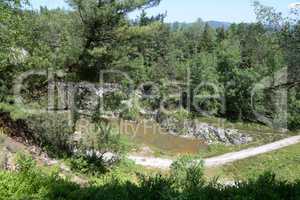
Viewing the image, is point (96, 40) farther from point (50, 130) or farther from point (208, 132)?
point (208, 132)

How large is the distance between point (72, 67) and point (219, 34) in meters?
77.0

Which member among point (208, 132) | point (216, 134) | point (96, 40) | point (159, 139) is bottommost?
point (159, 139)

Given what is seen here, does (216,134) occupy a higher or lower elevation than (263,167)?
higher

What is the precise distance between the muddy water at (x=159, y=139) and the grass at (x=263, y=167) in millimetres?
9290

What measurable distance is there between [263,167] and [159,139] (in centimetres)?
1676

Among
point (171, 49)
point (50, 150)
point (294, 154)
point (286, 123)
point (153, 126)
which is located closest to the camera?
point (50, 150)

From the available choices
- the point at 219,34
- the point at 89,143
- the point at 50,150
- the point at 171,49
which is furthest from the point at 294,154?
the point at 219,34

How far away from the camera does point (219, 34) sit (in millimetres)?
97188

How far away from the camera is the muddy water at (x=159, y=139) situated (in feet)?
140

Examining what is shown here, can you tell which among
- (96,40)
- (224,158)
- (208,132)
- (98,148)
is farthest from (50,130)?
(208,132)

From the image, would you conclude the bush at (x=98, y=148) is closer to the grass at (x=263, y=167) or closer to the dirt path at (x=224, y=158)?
the dirt path at (x=224, y=158)

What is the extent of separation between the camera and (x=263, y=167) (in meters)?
31.3

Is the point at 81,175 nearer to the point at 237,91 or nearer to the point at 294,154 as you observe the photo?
the point at 294,154

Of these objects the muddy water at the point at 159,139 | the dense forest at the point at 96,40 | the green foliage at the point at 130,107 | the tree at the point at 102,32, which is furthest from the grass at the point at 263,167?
the tree at the point at 102,32
